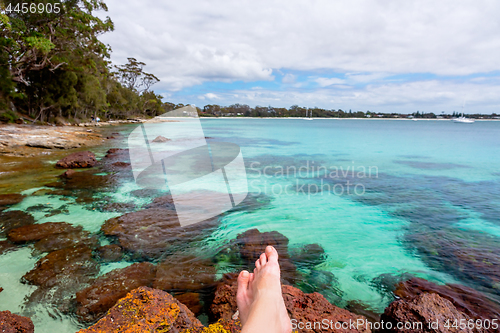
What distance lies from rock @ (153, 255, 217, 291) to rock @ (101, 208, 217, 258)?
350 millimetres

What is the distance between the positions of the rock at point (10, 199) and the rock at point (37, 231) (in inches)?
64.4

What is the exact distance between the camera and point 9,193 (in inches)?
221

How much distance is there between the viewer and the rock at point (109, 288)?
2.40 metres

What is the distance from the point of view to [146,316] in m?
1.79

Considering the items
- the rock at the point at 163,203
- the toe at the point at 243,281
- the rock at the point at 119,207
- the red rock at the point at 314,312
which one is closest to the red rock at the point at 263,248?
the red rock at the point at 314,312

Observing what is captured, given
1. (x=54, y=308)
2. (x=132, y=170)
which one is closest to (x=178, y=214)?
(x=54, y=308)

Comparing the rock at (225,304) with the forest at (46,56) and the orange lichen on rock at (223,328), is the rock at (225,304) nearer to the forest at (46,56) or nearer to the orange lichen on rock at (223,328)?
the orange lichen on rock at (223,328)

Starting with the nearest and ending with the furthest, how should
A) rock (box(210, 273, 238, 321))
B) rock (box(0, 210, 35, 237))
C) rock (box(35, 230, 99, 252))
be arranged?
1. rock (box(210, 273, 238, 321))
2. rock (box(35, 230, 99, 252))
3. rock (box(0, 210, 35, 237))

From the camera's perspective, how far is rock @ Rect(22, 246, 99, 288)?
2816 millimetres

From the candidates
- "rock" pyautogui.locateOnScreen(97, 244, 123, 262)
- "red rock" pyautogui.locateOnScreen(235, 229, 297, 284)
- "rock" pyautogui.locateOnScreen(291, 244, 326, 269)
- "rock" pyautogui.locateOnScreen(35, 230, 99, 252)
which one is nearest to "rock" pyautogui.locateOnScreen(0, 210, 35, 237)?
"rock" pyautogui.locateOnScreen(35, 230, 99, 252)

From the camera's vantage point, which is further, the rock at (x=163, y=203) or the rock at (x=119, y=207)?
the rock at (x=163, y=203)

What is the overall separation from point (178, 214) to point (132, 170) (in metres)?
5.21

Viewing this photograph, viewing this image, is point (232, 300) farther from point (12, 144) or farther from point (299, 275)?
point (12, 144)

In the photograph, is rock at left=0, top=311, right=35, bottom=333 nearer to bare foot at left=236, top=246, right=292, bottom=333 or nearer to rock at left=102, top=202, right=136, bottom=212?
bare foot at left=236, top=246, right=292, bottom=333
